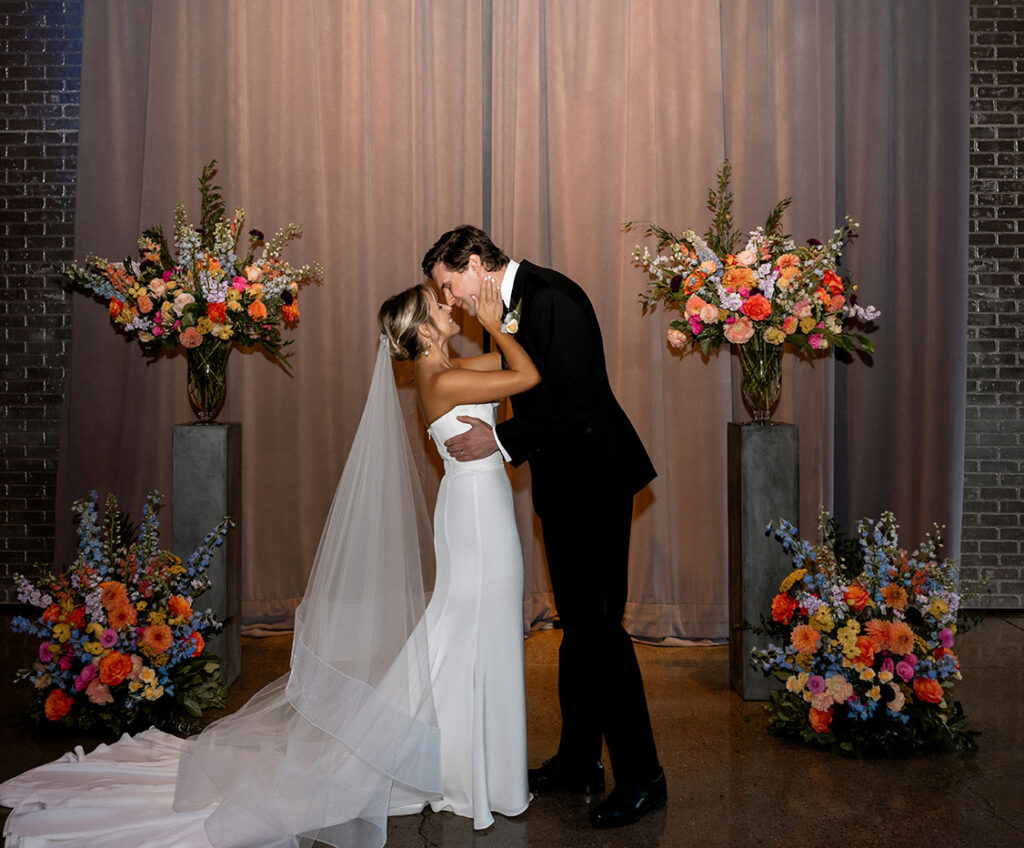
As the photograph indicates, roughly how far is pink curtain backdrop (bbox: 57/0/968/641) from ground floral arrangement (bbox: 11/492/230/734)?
4.34 feet

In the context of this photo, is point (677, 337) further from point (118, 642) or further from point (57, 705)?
point (57, 705)

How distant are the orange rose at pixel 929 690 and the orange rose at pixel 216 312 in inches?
117

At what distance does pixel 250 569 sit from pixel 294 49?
9.06ft

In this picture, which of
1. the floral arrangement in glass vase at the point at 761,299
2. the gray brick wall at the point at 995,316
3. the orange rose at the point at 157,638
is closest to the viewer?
the orange rose at the point at 157,638

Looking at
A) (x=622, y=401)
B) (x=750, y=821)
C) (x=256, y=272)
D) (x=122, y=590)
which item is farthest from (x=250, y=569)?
(x=750, y=821)

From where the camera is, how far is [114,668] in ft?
11.4

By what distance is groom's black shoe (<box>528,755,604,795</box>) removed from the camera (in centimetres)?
304

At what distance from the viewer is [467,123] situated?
5.07 metres

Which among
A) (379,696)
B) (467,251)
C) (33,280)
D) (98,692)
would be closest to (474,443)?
(467,251)

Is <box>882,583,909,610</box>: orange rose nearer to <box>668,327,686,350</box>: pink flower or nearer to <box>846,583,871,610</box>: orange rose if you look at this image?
<box>846,583,871,610</box>: orange rose

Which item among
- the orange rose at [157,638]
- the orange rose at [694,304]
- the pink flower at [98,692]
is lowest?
the pink flower at [98,692]

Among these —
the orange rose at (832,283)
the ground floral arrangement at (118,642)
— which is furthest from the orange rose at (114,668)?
the orange rose at (832,283)

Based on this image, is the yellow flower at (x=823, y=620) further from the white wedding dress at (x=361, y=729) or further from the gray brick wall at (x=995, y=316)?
the gray brick wall at (x=995, y=316)

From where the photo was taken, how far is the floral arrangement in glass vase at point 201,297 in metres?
3.90
